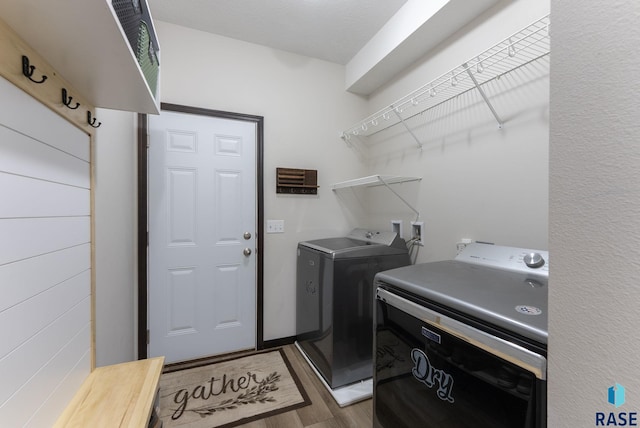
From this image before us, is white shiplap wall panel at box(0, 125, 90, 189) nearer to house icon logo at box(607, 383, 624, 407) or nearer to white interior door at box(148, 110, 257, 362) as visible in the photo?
Answer: white interior door at box(148, 110, 257, 362)

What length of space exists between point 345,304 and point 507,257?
1.02m

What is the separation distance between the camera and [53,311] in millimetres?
868

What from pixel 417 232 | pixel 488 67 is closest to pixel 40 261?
pixel 417 232

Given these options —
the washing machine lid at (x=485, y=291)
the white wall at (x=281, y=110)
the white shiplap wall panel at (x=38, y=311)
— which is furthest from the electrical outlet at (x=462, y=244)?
the white shiplap wall panel at (x=38, y=311)

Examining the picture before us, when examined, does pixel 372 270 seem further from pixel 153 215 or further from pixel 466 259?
pixel 153 215

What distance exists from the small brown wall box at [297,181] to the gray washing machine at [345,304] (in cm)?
61

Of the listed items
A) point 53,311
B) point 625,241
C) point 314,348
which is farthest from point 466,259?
point 53,311

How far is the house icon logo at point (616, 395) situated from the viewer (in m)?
0.40

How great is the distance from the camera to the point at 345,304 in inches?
72.9

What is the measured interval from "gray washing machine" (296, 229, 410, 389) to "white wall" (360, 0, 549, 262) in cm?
37

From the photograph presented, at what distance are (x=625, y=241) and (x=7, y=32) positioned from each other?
1398mm

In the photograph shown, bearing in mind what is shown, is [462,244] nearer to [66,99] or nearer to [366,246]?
[366,246]

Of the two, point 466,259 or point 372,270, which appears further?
point 372,270

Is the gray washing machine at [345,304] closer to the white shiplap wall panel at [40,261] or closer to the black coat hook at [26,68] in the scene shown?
the white shiplap wall panel at [40,261]
